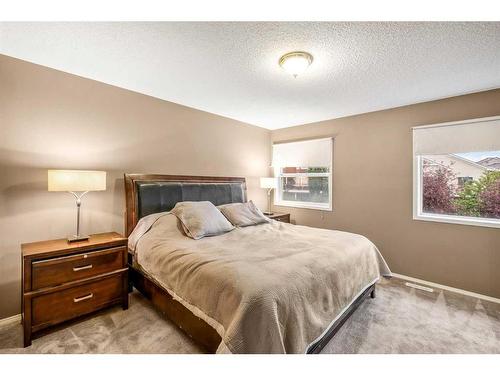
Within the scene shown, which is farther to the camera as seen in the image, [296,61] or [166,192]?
[166,192]

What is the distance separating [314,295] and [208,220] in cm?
140

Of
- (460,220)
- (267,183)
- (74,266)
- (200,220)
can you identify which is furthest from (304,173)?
(74,266)

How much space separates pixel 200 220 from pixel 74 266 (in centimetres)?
115

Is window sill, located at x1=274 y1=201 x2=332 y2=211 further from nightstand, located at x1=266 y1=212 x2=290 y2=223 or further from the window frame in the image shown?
nightstand, located at x1=266 y1=212 x2=290 y2=223

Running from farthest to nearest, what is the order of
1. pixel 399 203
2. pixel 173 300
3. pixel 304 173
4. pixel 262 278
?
pixel 304 173 < pixel 399 203 < pixel 173 300 < pixel 262 278

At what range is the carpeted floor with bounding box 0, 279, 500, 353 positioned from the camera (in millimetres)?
1753

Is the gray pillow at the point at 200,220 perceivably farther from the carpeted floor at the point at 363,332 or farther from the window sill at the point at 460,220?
the window sill at the point at 460,220

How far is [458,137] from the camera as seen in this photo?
2.76 meters

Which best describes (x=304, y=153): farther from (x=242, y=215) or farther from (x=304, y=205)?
(x=242, y=215)

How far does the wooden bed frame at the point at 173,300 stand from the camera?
158 centimetres

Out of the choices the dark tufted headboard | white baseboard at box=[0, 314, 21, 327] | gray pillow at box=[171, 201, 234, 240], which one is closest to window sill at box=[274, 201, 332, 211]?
Answer: the dark tufted headboard

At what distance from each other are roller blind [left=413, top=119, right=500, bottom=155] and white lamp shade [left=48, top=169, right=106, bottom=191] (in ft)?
12.3

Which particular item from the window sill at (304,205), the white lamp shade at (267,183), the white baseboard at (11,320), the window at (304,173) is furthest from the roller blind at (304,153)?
the white baseboard at (11,320)
